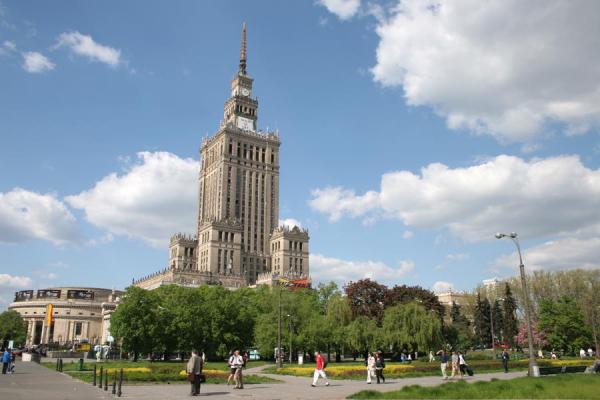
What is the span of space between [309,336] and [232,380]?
110 feet

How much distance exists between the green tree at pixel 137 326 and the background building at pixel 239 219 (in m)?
67.0

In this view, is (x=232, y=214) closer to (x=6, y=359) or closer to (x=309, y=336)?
A: (x=309, y=336)

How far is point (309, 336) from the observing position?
64.4m

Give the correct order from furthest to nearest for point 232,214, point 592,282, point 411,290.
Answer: point 232,214, point 592,282, point 411,290

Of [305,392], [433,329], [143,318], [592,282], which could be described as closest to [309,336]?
[433,329]

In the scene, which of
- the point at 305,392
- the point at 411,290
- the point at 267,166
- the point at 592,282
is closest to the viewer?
the point at 305,392

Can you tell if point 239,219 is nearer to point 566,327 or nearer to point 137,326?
point 137,326

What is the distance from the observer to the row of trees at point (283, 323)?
60.5 m

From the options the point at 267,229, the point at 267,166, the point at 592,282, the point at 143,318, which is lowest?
the point at 143,318

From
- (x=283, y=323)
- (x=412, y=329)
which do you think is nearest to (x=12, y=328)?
(x=283, y=323)

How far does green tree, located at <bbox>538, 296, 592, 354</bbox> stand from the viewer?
76.1 metres

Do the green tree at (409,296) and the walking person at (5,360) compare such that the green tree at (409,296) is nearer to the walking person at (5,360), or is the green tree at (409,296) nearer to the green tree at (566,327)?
the green tree at (566,327)

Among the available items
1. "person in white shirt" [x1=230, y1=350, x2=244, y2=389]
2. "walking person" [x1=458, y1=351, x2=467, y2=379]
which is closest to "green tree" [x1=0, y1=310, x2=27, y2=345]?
"person in white shirt" [x1=230, y1=350, x2=244, y2=389]

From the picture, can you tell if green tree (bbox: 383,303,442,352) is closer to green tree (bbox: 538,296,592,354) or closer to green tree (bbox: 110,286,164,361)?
green tree (bbox: 538,296,592,354)
